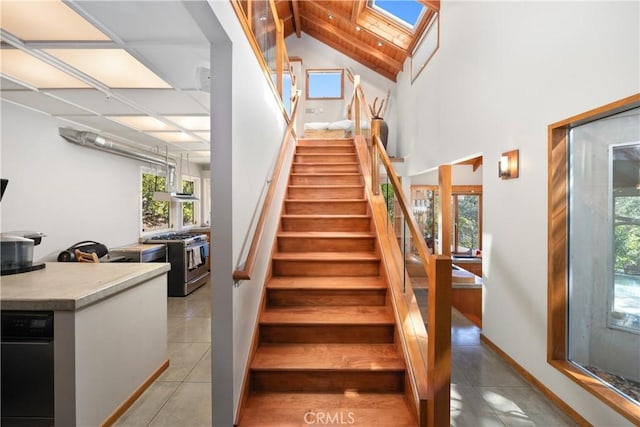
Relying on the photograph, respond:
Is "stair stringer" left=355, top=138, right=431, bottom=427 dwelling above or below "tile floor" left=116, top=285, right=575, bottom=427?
above

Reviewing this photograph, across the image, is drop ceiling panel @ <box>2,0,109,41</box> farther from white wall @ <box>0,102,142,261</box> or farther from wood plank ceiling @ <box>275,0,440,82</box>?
wood plank ceiling @ <box>275,0,440,82</box>

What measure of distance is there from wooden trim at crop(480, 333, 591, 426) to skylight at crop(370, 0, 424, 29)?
6.01 metres

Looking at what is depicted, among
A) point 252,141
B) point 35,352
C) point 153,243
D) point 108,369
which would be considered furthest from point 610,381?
point 153,243

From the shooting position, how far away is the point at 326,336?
2.51 m

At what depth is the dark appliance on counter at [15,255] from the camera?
2.29 meters

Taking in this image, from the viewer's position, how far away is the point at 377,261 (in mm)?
3090

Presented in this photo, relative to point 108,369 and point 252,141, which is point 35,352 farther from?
point 252,141

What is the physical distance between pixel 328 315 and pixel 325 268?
58 centimetres

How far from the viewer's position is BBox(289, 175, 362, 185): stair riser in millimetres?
4641

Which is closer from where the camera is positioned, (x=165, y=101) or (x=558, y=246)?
(x=558, y=246)

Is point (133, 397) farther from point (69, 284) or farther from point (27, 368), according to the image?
point (69, 284)

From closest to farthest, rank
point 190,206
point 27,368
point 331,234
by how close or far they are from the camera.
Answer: point 27,368
point 331,234
point 190,206

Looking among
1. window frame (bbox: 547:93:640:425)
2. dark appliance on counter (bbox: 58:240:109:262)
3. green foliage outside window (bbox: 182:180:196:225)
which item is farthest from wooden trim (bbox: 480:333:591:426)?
green foliage outside window (bbox: 182:180:196:225)

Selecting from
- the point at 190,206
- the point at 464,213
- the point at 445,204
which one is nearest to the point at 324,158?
the point at 445,204
